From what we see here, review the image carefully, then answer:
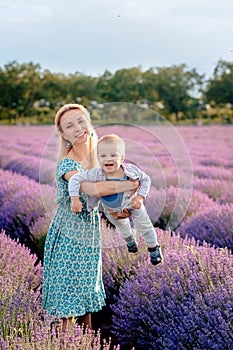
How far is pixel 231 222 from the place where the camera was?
13.3 feet

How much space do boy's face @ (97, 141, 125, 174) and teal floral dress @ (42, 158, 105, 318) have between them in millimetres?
660

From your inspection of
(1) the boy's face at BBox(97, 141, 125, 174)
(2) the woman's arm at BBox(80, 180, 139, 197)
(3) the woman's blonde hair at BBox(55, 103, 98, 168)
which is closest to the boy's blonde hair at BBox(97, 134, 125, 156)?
(1) the boy's face at BBox(97, 141, 125, 174)

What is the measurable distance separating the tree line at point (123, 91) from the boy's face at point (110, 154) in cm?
2557

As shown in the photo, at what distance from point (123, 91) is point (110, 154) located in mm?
40570

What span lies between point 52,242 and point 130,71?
44.0 m

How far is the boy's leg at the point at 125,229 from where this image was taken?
7.10 ft

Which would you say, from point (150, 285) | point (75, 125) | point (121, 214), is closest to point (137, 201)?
point (121, 214)

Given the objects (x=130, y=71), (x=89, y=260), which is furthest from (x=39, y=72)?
(x=89, y=260)

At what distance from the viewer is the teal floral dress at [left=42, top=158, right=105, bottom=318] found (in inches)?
105

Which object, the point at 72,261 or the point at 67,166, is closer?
the point at 67,166

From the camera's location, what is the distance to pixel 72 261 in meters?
2.69

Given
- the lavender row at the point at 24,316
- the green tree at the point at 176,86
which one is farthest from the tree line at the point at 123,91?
the lavender row at the point at 24,316

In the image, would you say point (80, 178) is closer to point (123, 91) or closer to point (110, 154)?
point (110, 154)

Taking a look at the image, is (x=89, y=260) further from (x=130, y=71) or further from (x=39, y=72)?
(x=130, y=71)
